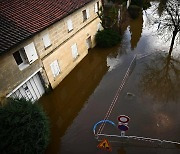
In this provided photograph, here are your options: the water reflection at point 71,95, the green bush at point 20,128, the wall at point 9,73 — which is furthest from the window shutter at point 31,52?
the green bush at point 20,128

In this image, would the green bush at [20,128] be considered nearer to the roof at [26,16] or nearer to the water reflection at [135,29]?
the roof at [26,16]

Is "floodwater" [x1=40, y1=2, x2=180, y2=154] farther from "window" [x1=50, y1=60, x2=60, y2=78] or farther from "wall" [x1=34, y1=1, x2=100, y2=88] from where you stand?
"window" [x1=50, y1=60, x2=60, y2=78]

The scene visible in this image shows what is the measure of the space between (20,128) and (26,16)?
9482 millimetres

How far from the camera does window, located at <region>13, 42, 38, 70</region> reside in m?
14.8

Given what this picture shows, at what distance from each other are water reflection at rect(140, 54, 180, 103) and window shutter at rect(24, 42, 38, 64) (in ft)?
33.0

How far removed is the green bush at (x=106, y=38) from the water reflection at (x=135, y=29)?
99.0 inches

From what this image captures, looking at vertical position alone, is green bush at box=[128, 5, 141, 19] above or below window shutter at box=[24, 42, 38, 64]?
below

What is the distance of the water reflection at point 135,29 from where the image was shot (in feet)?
87.0

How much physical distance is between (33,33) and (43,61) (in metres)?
2.93

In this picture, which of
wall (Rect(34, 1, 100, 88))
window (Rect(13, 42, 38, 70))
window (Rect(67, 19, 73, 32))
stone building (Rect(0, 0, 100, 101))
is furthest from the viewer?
window (Rect(67, 19, 73, 32))

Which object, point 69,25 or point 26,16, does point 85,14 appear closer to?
point 69,25

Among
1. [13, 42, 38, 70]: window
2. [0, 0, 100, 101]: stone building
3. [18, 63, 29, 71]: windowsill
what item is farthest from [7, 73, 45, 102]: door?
[13, 42, 38, 70]: window

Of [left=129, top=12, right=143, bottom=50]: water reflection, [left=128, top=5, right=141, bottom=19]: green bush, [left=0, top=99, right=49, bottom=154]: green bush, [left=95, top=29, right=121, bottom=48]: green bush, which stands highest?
[left=0, top=99, right=49, bottom=154]: green bush

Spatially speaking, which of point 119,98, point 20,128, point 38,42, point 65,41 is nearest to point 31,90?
point 38,42
